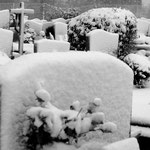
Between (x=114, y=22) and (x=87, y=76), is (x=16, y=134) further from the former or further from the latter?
(x=114, y=22)

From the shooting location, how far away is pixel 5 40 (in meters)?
7.02

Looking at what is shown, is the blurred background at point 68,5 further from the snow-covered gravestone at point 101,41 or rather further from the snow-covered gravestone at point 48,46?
the snow-covered gravestone at point 48,46

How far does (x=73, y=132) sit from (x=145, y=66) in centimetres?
476

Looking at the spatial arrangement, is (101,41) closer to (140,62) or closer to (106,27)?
(140,62)

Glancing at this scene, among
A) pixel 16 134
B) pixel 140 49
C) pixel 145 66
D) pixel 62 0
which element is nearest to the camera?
pixel 16 134

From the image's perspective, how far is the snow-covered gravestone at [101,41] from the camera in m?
6.73

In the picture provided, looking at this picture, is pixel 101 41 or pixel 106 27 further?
pixel 106 27

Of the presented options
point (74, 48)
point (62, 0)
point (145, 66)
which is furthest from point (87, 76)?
point (62, 0)

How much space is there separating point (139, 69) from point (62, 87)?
4354 millimetres

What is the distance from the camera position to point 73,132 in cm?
224

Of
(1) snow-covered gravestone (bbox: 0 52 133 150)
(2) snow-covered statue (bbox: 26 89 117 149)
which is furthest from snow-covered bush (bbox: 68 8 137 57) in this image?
(2) snow-covered statue (bbox: 26 89 117 149)

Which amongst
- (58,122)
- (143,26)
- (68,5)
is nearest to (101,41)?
(58,122)

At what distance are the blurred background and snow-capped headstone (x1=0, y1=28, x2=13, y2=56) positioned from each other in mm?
17864

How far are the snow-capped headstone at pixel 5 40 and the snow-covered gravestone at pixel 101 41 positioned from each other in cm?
141
